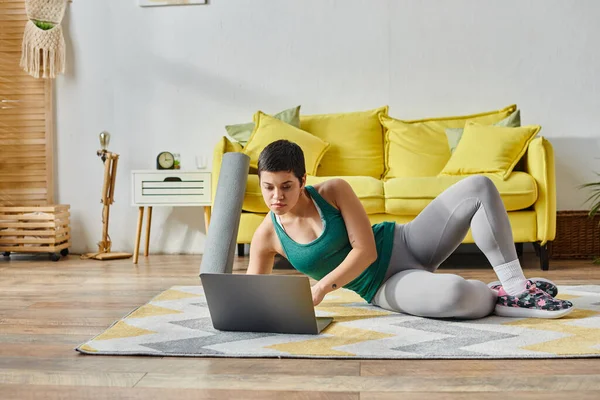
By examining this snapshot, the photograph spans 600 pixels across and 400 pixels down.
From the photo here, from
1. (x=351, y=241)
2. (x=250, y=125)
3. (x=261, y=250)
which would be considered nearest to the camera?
(x=351, y=241)

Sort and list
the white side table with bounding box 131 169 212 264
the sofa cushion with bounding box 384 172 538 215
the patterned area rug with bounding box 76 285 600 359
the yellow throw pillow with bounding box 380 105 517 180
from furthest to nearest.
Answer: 1. the white side table with bounding box 131 169 212 264
2. the yellow throw pillow with bounding box 380 105 517 180
3. the sofa cushion with bounding box 384 172 538 215
4. the patterned area rug with bounding box 76 285 600 359

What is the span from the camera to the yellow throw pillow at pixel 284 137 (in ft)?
14.2

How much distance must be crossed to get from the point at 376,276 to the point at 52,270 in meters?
2.32

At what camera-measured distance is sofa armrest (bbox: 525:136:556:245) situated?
384cm

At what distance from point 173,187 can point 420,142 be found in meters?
1.54

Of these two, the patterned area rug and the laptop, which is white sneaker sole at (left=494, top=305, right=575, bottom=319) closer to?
the patterned area rug

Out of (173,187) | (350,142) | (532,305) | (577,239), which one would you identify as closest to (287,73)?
(350,142)

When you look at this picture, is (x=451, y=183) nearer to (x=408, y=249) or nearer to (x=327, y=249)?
(x=408, y=249)

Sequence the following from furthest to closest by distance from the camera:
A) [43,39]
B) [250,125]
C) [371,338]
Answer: [43,39]
[250,125]
[371,338]

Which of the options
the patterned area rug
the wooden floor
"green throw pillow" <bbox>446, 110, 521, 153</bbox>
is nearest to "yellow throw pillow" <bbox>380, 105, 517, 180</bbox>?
"green throw pillow" <bbox>446, 110, 521, 153</bbox>

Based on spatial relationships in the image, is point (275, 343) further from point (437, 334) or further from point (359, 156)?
point (359, 156)

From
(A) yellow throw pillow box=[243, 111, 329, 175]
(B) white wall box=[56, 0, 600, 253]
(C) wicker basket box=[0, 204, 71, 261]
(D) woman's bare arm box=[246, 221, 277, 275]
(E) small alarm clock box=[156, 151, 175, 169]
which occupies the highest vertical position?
(B) white wall box=[56, 0, 600, 253]

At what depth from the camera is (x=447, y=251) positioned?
2443mm

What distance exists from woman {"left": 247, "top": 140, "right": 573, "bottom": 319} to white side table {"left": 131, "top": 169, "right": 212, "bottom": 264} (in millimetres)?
2221
